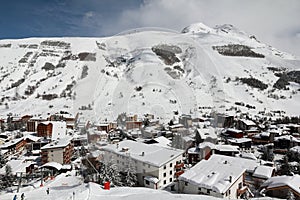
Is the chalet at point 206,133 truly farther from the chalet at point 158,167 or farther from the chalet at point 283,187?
the chalet at point 283,187

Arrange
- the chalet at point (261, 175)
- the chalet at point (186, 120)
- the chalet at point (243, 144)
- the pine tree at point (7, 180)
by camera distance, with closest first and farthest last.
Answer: the chalet at point (186, 120) → the chalet at point (261, 175) → the pine tree at point (7, 180) → the chalet at point (243, 144)

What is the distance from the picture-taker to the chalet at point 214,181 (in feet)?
19.5

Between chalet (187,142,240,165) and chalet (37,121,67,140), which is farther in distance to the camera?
chalet (37,121,67,140)

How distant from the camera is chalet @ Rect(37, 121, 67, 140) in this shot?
1588 centimetres

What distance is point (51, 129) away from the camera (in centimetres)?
1616

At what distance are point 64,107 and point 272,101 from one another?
26.0 m

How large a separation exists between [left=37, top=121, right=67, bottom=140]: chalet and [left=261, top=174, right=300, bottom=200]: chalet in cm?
1243

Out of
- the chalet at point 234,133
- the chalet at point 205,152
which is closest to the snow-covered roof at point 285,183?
the chalet at point 205,152

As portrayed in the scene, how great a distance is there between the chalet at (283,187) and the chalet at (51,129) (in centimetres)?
1243

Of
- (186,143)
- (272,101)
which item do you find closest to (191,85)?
(186,143)

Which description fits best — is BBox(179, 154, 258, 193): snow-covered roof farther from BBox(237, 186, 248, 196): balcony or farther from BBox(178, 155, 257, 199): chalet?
BBox(237, 186, 248, 196): balcony

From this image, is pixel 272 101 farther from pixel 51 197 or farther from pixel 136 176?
pixel 51 197

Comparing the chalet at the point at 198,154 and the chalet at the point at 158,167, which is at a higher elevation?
the chalet at the point at 158,167

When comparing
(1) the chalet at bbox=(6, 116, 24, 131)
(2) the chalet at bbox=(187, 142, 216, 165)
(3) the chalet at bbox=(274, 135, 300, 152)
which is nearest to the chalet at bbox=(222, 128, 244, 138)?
→ (3) the chalet at bbox=(274, 135, 300, 152)
